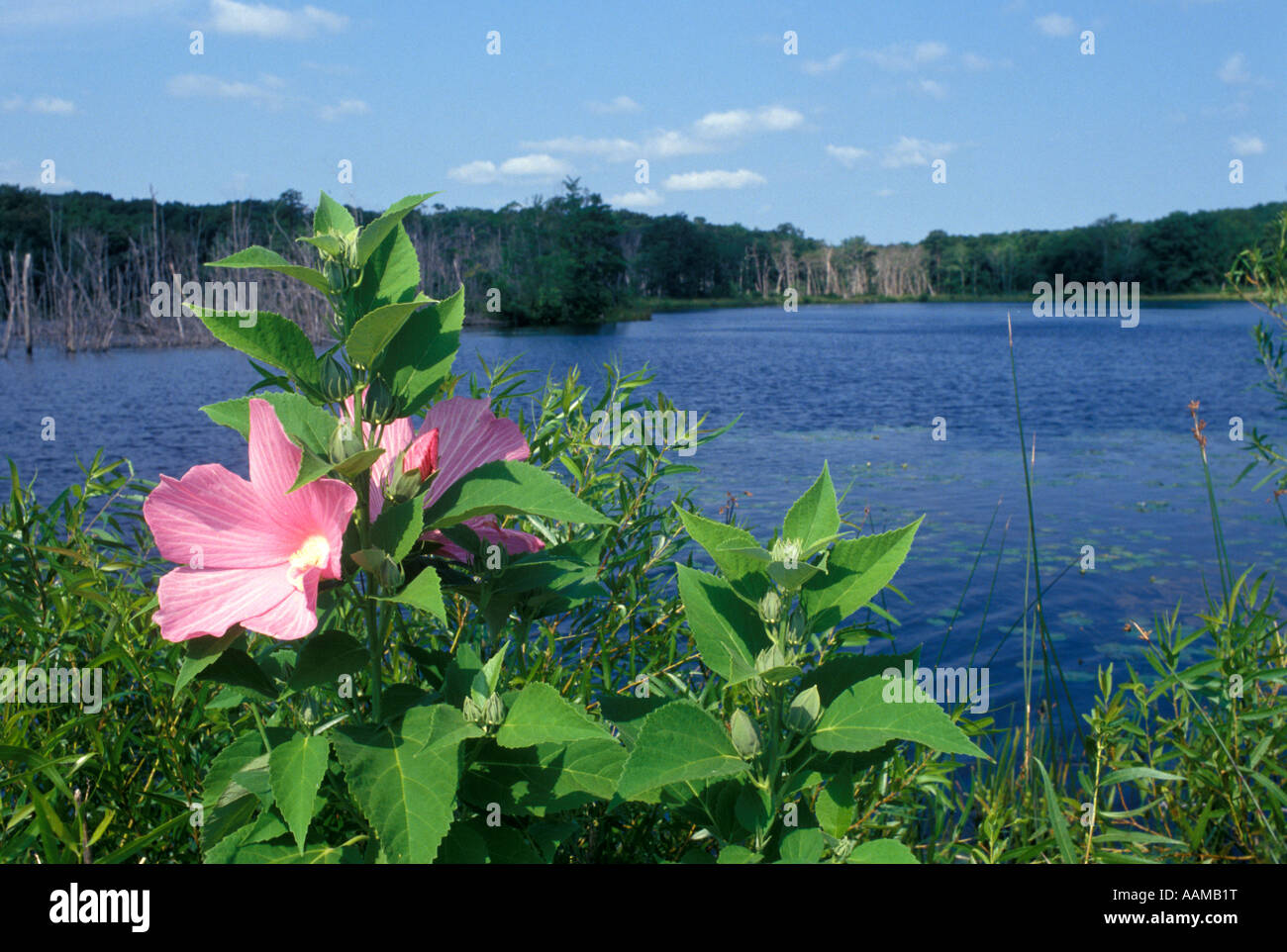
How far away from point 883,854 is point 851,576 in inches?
12.3

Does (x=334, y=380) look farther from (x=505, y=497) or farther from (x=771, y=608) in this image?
(x=771, y=608)

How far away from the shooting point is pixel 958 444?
13.8 meters

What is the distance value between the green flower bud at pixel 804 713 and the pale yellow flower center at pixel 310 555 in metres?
0.57

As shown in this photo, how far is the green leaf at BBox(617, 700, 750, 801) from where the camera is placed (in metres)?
0.92

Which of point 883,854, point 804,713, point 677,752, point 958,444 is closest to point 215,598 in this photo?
point 677,752

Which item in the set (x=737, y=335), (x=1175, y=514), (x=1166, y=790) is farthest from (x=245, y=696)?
(x=737, y=335)

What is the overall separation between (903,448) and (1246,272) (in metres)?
9.37

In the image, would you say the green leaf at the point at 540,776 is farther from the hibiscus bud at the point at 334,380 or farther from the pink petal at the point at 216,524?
the hibiscus bud at the point at 334,380

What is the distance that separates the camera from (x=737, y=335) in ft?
136

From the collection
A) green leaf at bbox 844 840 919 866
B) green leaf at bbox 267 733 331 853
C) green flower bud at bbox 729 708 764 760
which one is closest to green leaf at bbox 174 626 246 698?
green leaf at bbox 267 733 331 853

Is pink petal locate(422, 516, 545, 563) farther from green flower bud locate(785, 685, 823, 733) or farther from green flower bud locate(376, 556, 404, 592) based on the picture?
green flower bud locate(785, 685, 823, 733)

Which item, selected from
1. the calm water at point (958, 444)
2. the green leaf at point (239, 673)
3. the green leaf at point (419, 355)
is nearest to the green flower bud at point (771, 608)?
the green leaf at point (419, 355)

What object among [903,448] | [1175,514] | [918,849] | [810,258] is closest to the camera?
[918,849]
